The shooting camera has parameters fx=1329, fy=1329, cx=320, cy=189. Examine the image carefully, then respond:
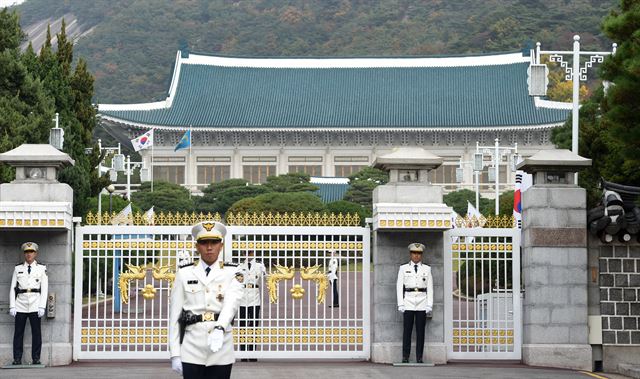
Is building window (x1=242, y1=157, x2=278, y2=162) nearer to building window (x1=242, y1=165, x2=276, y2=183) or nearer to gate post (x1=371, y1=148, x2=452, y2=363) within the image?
building window (x1=242, y1=165, x2=276, y2=183)

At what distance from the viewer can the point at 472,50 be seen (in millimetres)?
103625

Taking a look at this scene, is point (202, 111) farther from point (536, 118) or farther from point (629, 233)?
point (629, 233)

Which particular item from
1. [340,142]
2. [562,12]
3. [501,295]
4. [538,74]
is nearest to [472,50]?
[562,12]

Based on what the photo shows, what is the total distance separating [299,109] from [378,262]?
56867mm

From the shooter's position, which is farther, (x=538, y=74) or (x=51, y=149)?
(x=538, y=74)

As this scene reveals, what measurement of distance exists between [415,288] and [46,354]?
445 cm

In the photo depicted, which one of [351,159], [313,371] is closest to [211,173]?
[351,159]

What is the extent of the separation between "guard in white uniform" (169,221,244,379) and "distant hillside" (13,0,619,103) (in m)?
93.4

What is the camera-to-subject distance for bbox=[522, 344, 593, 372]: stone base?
52.2 feet

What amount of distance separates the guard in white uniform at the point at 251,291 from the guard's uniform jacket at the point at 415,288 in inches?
66.2

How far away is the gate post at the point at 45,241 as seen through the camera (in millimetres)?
15773

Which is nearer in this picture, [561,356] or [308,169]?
[561,356]

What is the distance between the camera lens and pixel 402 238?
1617 cm

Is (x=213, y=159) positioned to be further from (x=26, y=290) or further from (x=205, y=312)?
(x=205, y=312)
